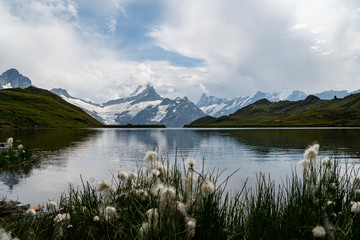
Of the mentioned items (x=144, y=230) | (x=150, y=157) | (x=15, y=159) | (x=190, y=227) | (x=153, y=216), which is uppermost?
(x=150, y=157)

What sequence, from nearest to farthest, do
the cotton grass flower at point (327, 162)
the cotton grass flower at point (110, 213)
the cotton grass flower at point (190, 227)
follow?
the cotton grass flower at point (190, 227) < the cotton grass flower at point (110, 213) < the cotton grass flower at point (327, 162)

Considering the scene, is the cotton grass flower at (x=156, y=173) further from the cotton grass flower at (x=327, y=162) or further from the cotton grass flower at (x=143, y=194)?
the cotton grass flower at (x=327, y=162)

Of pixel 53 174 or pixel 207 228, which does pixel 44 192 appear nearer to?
pixel 53 174

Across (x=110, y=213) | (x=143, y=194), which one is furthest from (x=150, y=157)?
(x=110, y=213)

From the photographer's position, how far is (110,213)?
6.20 meters

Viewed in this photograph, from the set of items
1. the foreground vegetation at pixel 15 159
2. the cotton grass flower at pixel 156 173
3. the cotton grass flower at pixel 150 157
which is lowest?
the foreground vegetation at pixel 15 159

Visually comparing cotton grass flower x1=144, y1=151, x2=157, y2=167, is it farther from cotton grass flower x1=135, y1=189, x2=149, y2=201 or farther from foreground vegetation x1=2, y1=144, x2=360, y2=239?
cotton grass flower x1=135, y1=189, x2=149, y2=201

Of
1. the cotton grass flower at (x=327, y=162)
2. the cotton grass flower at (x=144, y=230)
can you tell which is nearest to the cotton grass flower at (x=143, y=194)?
the cotton grass flower at (x=144, y=230)

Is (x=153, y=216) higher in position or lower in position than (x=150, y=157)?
lower

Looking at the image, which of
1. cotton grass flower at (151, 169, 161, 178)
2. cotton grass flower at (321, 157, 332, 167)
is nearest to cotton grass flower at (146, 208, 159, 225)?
cotton grass flower at (151, 169, 161, 178)

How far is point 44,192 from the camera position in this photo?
1884cm

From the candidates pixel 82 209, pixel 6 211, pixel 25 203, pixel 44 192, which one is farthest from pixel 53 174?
pixel 82 209

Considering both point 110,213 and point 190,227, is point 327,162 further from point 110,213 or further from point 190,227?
point 110,213

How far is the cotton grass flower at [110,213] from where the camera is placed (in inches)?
241
